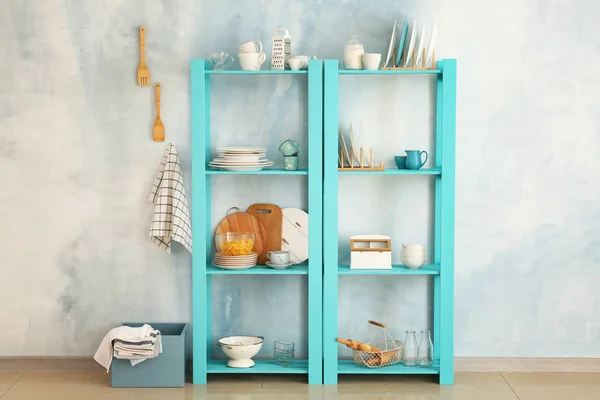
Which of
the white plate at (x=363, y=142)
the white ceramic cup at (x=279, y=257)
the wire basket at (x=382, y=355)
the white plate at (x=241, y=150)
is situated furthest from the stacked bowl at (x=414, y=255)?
the white plate at (x=241, y=150)

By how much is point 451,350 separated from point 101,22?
8.64 ft

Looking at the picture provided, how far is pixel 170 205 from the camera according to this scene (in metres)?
4.46

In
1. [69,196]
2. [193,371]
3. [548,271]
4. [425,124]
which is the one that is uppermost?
[425,124]

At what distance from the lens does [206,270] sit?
4.34 meters

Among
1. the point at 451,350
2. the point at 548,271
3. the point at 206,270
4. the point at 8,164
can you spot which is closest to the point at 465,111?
the point at 548,271

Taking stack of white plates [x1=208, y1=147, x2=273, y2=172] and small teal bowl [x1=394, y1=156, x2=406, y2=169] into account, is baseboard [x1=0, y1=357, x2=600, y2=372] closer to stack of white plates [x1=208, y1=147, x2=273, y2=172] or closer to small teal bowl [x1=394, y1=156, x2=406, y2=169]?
small teal bowl [x1=394, y1=156, x2=406, y2=169]

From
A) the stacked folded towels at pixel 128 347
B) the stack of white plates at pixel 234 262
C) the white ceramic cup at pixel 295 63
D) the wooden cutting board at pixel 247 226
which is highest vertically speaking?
the white ceramic cup at pixel 295 63

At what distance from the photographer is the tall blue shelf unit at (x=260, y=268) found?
14.0ft

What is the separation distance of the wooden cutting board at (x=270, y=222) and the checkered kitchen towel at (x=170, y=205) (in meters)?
0.38

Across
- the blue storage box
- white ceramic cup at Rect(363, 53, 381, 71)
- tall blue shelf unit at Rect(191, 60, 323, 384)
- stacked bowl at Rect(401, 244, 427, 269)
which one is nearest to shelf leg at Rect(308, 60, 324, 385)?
tall blue shelf unit at Rect(191, 60, 323, 384)

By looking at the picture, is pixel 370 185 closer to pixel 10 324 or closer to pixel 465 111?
pixel 465 111

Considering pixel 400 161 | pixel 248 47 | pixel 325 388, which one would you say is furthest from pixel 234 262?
pixel 248 47

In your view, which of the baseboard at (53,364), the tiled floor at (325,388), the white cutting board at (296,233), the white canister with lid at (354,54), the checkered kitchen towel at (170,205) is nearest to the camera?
the tiled floor at (325,388)

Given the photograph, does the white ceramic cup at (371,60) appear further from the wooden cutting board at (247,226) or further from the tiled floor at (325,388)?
the tiled floor at (325,388)
